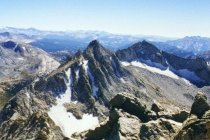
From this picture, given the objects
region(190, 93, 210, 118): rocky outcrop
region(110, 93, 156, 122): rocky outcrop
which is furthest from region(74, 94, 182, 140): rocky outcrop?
region(190, 93, 210, 118): rocky outcrop

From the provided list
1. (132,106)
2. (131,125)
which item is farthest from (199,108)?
(132,106)

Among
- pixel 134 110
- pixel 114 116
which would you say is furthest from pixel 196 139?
pixel 134 110

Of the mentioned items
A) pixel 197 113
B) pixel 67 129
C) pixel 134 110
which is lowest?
pixel 67 129

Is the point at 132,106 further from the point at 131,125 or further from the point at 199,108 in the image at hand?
the point at 199,108

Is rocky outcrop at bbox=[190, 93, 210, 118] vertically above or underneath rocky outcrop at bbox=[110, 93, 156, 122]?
above

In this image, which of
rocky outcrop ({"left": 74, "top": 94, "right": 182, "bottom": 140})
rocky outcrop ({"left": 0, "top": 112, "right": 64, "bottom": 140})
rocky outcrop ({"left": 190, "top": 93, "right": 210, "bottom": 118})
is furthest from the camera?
rocky outcrop ({"left": 0, "top": 112, "right": 64, "bottom": 140})

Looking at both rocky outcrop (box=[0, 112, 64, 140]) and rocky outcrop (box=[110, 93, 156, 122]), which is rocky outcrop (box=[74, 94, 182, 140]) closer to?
rocky outcrop (box=[110, 93, 156, 122])

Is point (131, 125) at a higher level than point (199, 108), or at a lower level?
lower

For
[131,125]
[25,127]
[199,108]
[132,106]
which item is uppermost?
[199,108]

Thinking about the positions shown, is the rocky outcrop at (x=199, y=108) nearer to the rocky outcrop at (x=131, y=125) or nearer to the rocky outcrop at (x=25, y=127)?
the rocky outcrop at (x=131, y=125)

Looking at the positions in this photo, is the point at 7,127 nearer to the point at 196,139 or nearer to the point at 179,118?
the point at 179,118

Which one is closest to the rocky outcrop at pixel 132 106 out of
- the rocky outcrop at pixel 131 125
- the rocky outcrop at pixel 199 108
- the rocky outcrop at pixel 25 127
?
the rocky outcrop at pixel 131 125
